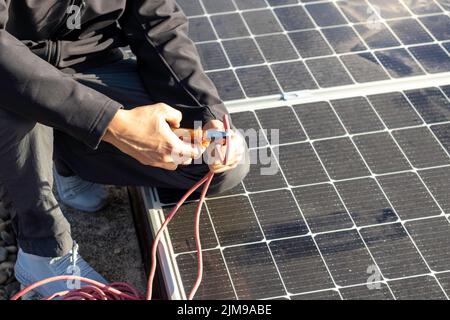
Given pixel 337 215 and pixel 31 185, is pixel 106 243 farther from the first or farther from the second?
pixel 337 215

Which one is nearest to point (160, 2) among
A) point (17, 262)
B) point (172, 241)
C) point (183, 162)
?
point (183, 162)

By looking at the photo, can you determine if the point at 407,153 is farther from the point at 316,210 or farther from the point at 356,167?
the point at 316,210

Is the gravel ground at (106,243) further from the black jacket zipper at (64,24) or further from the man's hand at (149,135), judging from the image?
the black jacket zipper at (64,24)

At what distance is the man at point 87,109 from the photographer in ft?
11.8

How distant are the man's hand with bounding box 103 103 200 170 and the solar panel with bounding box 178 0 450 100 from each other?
124 cm

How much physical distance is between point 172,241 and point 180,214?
0.66ft

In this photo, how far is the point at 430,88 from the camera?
16.8 ft

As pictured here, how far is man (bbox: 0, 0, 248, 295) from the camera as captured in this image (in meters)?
3.61

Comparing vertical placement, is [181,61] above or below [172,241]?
above

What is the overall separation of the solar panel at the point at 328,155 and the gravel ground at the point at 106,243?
58 cm

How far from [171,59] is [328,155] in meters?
1.14

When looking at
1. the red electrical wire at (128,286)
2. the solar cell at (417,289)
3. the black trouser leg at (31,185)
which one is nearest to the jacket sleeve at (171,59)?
the red electrical wire at (128,286)

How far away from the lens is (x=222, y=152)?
3.92 metres

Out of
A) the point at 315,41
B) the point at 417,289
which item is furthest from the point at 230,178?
the point at 315,41
